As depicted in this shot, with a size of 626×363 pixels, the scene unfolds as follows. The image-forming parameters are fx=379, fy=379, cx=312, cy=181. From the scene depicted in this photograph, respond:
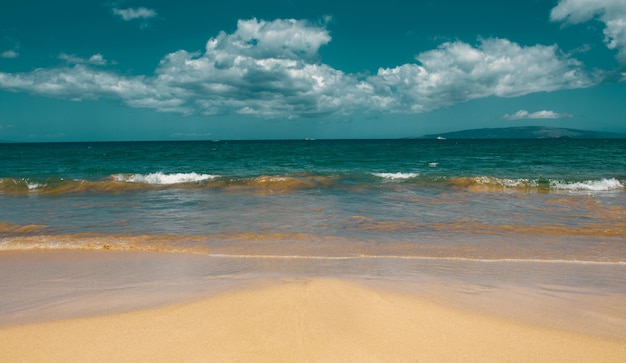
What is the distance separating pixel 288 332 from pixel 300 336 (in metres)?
0.15

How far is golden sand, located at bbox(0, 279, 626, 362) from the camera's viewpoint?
3439mm

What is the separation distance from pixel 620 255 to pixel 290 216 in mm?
8005

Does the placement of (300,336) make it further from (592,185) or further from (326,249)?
(592,185)

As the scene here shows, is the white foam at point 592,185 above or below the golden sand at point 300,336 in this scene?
below

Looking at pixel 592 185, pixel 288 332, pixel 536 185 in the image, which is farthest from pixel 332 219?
pixel 592 185

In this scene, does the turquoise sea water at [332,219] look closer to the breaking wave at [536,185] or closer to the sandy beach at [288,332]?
the breaking wave at [536,185]

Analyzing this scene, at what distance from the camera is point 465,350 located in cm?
353

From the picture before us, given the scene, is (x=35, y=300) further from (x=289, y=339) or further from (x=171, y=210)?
(x=171, y=210)

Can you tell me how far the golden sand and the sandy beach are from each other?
0.01 meters

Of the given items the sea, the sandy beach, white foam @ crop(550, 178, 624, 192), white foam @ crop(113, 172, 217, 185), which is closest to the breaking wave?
white foam @ crop(550, 178, 624, 192)

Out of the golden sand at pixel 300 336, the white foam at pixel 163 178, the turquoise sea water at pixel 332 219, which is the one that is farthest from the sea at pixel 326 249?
the white foam at pixel 163 178

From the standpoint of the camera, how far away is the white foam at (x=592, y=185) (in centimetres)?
1970

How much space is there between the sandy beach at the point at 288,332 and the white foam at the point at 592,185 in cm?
1939

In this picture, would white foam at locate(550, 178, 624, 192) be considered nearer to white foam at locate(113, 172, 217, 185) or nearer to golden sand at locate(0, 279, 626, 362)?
golden sand at locate(0, 279, 626, 362)
